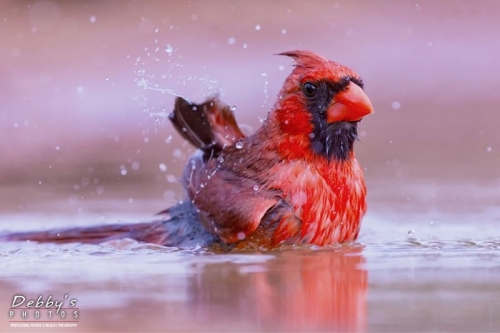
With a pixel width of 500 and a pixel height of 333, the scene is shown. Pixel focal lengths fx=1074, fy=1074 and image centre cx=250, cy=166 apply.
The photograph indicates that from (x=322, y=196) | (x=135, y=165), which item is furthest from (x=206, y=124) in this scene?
(x=135, y=165)

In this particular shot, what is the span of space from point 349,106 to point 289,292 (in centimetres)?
135

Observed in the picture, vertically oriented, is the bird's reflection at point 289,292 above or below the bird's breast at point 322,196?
below

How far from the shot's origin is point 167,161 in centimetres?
828

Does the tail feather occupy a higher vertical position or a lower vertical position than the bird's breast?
lower

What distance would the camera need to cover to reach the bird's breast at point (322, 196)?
4930 millimetres

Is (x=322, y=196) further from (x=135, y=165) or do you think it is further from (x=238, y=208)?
(x=135, y=165)

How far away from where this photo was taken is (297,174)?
5004 mm

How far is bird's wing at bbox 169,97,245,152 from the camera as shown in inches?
220

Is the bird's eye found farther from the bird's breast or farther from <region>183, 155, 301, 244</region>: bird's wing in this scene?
<region>183, 155, 301, 244</region>: bird's wing

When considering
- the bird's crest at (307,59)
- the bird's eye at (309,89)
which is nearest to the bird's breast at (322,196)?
the bird's eye at (309,89)

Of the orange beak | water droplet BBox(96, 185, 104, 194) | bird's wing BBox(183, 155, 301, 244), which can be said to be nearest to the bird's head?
the orange beak

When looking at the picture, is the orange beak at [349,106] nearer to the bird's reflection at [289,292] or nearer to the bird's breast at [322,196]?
the bird's breast at [322,196]

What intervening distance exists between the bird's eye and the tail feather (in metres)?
0.88

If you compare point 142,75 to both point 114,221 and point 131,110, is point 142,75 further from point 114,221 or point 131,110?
point 114,221
